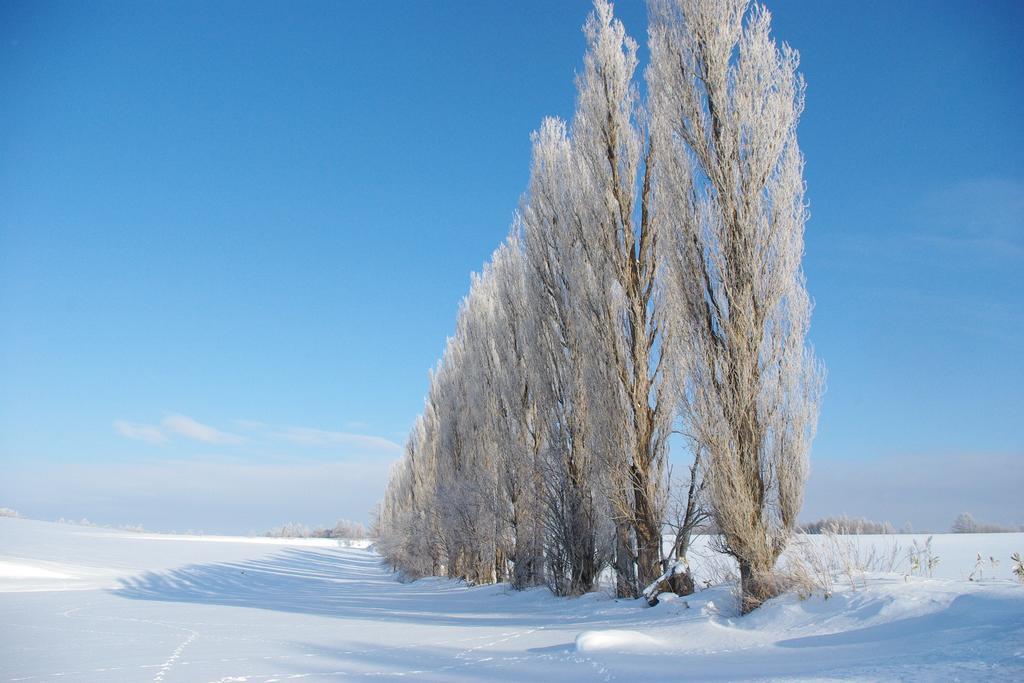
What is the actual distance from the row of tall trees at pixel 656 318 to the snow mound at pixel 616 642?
1.59 metres

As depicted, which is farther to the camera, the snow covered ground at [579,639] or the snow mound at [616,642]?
the snow mound at [616,642]

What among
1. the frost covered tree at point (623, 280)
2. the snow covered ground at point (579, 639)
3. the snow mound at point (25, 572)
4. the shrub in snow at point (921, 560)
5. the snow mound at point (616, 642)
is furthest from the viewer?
the snow mound at point (25, 572)

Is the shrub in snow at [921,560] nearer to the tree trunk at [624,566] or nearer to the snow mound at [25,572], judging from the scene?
the tree trunk at [624,566]

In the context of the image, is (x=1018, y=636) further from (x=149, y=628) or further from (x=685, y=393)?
(x=149, y=628)

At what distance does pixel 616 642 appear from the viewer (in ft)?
16.8

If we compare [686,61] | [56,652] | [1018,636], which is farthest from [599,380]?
[56,652]

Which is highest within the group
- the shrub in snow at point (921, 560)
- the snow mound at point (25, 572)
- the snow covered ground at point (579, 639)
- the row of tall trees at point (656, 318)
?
the row of tall trees at point (656, 318)

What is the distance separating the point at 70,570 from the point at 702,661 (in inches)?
951

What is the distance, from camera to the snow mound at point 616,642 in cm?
498

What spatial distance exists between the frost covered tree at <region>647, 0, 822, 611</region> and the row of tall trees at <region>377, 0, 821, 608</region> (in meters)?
0.02

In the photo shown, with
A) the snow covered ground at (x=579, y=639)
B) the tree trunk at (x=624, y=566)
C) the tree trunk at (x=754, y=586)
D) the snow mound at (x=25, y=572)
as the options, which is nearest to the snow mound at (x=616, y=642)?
the snow covered ground at (x=579, y=639)

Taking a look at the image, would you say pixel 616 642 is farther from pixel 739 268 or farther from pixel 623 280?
pixel 623 280

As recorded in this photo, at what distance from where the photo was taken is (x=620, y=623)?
6914 mm

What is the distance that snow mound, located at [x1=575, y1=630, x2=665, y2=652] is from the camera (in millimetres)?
4977
